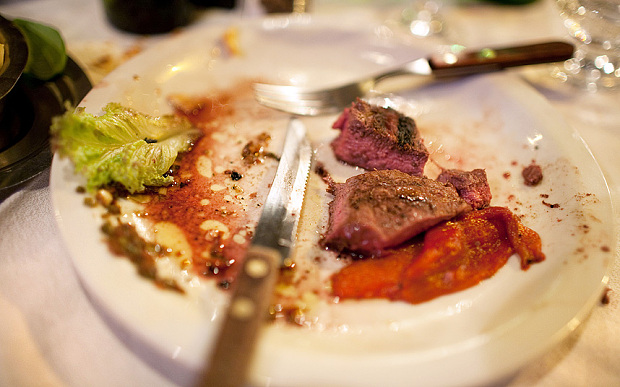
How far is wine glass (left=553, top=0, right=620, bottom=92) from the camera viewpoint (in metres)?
2.93

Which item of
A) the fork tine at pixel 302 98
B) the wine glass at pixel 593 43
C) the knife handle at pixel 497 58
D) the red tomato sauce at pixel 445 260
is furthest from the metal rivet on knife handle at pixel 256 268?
the wine glass at pixel 593 43

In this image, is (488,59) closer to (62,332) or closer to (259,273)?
(259,273)

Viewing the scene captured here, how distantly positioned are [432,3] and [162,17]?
2.29 metres

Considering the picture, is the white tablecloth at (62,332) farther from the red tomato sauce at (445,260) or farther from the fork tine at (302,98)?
the fork tine at (302,98)

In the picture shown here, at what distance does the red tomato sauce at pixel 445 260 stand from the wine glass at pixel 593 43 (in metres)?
1.79

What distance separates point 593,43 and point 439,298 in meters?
2.56

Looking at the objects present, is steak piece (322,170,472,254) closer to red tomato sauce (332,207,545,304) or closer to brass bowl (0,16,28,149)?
red tomato sauce (332,207,545,304)

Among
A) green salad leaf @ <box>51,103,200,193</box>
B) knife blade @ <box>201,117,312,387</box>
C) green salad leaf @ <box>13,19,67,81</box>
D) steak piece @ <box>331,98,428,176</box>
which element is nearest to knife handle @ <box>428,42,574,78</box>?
steak piece @ <box>331,98,428,176</box>

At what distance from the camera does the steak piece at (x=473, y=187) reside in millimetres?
2035

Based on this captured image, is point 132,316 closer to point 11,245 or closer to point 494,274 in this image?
point 11,245

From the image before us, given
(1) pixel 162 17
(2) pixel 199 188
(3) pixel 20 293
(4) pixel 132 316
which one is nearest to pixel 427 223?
(2) pixel 199 188

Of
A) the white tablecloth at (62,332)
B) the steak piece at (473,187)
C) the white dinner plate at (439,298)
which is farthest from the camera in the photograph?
the steak piece at (473,187)

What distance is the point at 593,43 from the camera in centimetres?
306

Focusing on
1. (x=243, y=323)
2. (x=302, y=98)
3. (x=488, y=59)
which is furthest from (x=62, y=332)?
(x=488, y=59)
